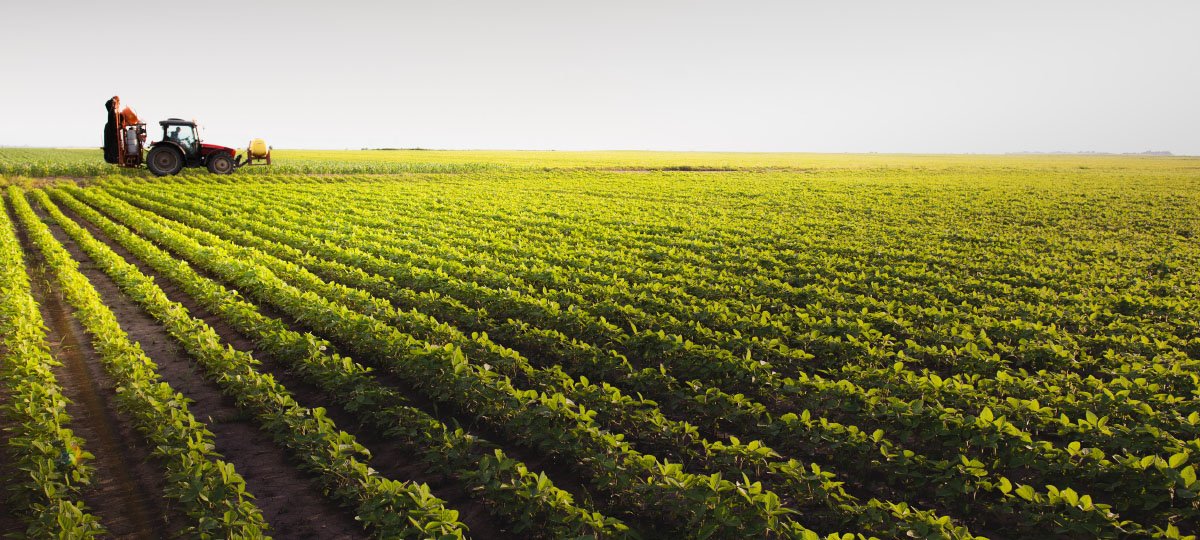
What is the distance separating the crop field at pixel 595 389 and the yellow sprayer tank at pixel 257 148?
16.7m

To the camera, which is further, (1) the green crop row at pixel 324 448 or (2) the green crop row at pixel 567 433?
(2) the green crop row at pixel 567 433

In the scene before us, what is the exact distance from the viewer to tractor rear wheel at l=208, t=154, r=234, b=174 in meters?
29.2

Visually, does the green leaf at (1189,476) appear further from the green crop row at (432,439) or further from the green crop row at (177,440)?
the green crop row at (177,440)

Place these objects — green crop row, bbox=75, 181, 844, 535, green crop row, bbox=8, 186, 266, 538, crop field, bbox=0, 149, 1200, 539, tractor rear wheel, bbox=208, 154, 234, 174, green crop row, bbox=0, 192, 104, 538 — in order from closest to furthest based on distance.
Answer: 1. green crop row, bbox=0, 192, 104, 538
2. green crop row, bbox=8, 186, 266, 538
3. green crop row, bbox=75, 181, 844, 535
4. crop field, bbox=0, 149, 1200, 539
5. tractor rear wheel, bbox=208, 154, 234, 174

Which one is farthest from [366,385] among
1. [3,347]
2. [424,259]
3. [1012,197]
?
[1012,197]

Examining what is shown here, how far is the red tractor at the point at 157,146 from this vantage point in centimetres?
2588

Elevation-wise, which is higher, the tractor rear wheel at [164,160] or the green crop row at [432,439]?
the tractor rear wheel at [164,160]

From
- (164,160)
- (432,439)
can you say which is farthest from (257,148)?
(432,439)

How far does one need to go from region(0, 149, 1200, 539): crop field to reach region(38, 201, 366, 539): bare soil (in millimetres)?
32

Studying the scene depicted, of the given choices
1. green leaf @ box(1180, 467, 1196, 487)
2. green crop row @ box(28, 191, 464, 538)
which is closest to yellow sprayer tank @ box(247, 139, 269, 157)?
green crop row @ box(28, 191, 464, 538)

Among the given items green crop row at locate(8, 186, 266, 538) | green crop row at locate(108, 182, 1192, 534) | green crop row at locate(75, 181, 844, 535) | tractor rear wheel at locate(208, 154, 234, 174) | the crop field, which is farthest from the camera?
tractor rear wheel at locate(208, 154, 234, 174)

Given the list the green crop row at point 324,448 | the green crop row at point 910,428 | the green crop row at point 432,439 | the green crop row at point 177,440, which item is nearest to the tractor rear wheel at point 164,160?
the green crop row at point 177,440

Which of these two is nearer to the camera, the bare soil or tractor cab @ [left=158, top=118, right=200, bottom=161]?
the bare soil

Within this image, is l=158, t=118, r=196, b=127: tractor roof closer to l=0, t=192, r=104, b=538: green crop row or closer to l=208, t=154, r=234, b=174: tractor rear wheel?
l=208, t=154, r=234, b=174: tractor rear wheel
